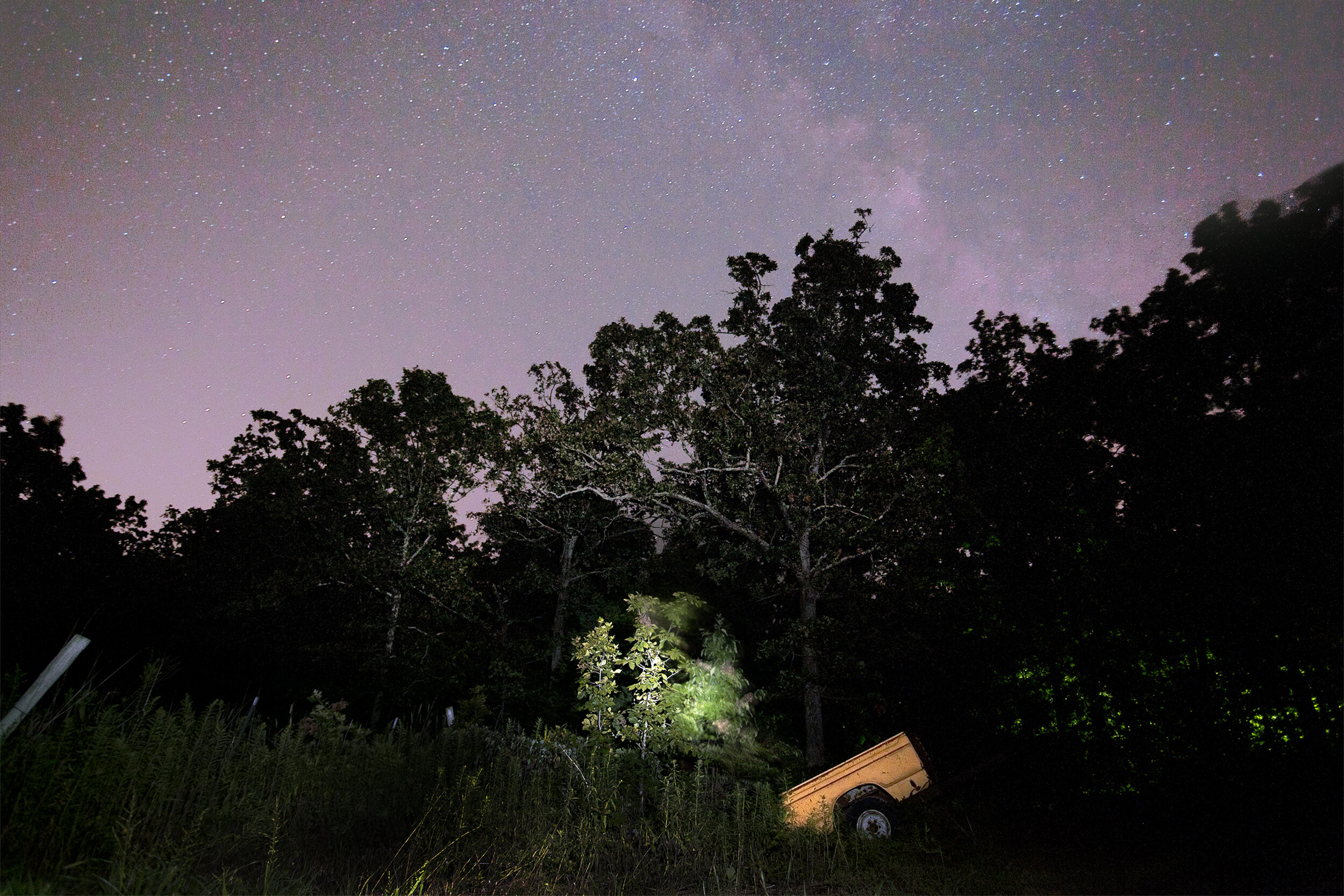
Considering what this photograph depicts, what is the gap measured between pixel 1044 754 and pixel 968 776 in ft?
4.70

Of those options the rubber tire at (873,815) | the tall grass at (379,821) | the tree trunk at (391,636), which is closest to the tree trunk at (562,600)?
the tree trunk at (391,636)

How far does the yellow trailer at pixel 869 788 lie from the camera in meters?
7.83

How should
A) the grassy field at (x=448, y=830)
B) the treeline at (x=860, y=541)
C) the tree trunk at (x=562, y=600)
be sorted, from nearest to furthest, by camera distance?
the grassy field at (x=448, y=830)
the treeline at (x=860, y=541)
the tree trunk at (x=562, y=600)

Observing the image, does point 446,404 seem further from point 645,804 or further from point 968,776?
point 968,776

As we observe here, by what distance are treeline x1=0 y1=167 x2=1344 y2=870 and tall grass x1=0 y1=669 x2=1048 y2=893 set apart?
98 cm

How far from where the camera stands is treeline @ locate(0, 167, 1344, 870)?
7.22 m

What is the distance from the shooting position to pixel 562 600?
20203 millimetres

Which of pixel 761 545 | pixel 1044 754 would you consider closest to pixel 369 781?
pixel 1044 754

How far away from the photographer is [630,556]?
2211 centimetres

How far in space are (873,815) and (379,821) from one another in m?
5.71

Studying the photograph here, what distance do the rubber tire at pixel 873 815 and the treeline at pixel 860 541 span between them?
2.64 metres

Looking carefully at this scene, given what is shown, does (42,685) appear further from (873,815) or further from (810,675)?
(810,675)

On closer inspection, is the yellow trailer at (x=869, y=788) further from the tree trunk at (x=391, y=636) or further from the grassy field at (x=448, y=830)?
the tree trunk at (x=391, y=636)

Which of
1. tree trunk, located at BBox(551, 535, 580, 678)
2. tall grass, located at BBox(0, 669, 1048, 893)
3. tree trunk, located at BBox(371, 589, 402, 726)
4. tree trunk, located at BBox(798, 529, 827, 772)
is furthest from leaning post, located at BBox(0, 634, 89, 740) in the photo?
tree trunk, located at BBox(551, 535, 580, 678)
